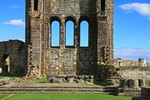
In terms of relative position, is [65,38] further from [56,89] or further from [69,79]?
[56,89]

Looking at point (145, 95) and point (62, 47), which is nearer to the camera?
point (145, 95)

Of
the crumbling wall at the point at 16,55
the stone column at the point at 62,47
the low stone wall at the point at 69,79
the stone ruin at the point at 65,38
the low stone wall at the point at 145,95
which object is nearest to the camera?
the low stone wall at the point at 145,95

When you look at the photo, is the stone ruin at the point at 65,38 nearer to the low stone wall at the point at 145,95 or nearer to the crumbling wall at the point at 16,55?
the crumbling wall at the point at 16,55

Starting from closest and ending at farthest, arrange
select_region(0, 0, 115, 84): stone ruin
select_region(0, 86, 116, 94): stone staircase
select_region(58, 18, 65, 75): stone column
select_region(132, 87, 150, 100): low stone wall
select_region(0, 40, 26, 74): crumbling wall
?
select_region(132, 87, 150, 100): low stone wall < select_region(0, 86, 116, 94): stone staircase < select_region(0, 0, 115, 84): stone ruin < select_region(58, 18, 65, 75): stone column < select_region(0, 40, 26, 74): crumbling wall

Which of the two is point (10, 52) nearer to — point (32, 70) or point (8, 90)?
point (32, 70)

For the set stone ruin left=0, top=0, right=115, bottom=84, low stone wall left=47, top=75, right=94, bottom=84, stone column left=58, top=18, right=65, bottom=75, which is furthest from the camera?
stone column left=58, top=18, right=65, bottom=75

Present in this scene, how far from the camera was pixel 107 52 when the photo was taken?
34094mm

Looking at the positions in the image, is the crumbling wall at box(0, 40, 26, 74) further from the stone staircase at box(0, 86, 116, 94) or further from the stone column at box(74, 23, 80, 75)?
the stone staircase at box(0, 86, 116, 94)

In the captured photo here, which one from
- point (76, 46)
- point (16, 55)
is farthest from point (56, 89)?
point (16, 55)

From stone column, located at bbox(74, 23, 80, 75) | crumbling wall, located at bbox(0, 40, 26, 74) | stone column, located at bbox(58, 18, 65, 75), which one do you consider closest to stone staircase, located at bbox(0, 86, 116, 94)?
stone column, located at bbox(58, 18, 65, 75)

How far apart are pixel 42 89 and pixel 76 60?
1232cm

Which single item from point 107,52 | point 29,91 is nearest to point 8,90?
point 29,91

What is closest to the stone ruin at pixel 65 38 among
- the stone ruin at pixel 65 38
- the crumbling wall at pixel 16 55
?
the stone ruin at pixel 65 38

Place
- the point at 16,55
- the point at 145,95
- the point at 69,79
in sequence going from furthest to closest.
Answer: the point at 16,55 < the point at 69,79 < the point at 145,95
